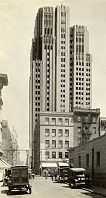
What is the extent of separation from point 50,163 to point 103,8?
110955 mm

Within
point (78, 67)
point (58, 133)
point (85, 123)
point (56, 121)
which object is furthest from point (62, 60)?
point (85, 123)

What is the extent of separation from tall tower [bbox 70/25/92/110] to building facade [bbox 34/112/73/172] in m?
7.67

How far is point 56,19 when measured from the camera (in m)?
131

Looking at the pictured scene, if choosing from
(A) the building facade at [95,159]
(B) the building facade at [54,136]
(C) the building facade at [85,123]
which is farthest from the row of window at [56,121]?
(A) the building facade at [95,159]

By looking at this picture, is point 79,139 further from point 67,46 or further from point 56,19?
point 56,19

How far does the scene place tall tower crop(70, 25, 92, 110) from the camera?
347ft

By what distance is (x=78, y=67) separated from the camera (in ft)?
397

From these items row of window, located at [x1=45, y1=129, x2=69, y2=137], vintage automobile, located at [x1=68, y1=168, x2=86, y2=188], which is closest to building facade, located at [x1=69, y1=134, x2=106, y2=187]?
vintage automobile, located at [x1=68, y1=168, x2=86, y2=188]

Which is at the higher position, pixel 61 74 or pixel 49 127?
pixel 61 74

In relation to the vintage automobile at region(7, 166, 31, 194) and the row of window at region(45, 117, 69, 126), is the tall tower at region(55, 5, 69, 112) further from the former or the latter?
the vintage automobile at region(7, 166, 31, 194)

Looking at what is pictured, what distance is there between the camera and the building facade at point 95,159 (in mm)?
57000

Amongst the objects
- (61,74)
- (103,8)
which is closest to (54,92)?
(61,74)

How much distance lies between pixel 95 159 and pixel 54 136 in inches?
3203

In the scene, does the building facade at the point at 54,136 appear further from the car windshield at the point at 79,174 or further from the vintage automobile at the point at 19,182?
the vintage automobile at the point at 19,182
